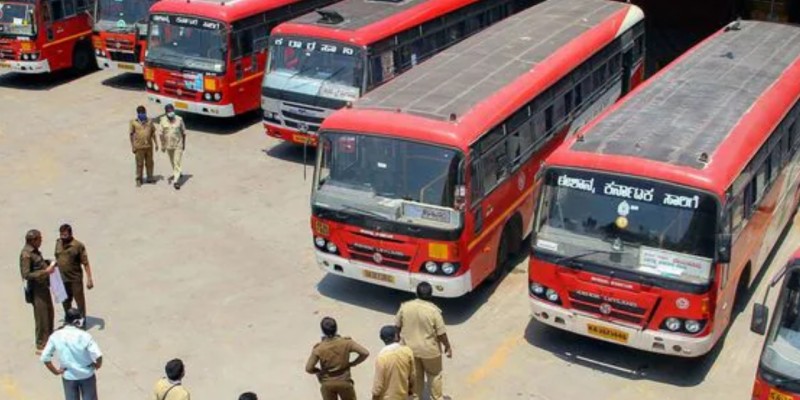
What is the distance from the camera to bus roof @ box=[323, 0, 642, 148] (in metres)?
13.5

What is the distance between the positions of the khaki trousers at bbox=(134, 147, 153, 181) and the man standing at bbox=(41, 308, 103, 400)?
792 cm

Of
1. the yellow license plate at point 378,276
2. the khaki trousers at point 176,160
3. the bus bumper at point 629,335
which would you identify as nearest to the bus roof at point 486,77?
the yellow license plate at point 378,276

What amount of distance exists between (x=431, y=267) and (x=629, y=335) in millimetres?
2632

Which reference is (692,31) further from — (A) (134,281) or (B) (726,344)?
(A) (134,281)

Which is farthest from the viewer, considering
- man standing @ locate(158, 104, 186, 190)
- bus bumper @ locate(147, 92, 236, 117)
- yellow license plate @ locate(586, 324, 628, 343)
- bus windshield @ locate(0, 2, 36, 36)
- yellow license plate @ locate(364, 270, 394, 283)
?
bus windshield @ locate(0, 2, 36, 36)

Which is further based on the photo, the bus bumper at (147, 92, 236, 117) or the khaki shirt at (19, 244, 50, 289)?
the bus bumper at (147, 92, 236, 117)

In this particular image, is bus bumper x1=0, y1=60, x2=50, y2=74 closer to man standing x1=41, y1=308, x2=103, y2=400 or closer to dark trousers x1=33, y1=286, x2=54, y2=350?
dark trousers x1=33, y1=286, x2=54, y2=350

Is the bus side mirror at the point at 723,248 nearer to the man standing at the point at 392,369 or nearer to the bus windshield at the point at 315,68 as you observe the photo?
the man standing at the point at 392,369

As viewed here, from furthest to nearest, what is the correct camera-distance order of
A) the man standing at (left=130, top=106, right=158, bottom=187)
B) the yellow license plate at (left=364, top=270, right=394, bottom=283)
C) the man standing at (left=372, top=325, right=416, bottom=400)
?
the man standing at (left=130, top=106, right=158, bottom=187)
the yellow license plate at (left=364, top=270, right=394, bottom=283)
the man standing at (left=372, top=325, right=416, bottom=400)

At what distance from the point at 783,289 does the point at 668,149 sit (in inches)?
100

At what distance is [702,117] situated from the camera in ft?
43.7

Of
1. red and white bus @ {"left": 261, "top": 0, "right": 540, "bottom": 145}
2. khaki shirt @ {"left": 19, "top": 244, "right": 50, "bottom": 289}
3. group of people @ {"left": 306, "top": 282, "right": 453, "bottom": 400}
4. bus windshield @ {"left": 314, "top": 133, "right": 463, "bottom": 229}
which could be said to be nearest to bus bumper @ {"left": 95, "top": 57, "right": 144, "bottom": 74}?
red and white bus @ {"left": 261, "top": 0, "right": 540, "bottom": 145}

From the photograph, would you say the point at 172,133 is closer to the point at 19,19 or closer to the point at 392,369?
the point at 19,19

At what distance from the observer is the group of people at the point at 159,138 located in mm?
18234
